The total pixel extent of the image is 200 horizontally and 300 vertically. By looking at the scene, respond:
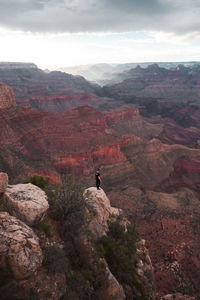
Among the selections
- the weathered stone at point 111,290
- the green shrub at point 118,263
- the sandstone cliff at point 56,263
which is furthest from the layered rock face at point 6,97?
the weathered stone at point 111,290

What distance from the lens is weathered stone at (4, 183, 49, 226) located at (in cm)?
1052

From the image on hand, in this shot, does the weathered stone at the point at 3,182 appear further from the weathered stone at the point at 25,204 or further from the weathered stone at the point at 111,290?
the weathered stone at the point at 111,290

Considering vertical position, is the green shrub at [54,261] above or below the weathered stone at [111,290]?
above

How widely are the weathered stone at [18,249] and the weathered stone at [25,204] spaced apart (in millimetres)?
1171

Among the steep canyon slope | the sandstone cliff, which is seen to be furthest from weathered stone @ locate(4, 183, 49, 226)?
the steep canyon slope

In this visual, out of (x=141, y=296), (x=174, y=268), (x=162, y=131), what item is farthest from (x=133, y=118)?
(x=141, y=296)

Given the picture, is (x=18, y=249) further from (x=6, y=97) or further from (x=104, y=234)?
(x=6, y=97)

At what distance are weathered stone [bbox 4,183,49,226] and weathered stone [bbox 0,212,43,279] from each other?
1.17 metres

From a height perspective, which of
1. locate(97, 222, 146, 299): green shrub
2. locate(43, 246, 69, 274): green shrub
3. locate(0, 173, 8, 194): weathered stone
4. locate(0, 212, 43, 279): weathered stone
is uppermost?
locate(0, 173, 8, 194): weathered stone

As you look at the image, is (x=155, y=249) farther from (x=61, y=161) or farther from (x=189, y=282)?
(x=61, y=161)

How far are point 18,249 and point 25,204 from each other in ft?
8.90

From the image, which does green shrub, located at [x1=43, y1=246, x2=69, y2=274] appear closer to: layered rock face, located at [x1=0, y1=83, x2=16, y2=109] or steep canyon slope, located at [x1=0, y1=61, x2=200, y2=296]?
steep canyon slope, located at [x1=0, y1=61, x2=200, y2=296]

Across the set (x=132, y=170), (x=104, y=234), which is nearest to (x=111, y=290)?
(x=104, y=234)

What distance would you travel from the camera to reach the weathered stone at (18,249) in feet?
26.7
